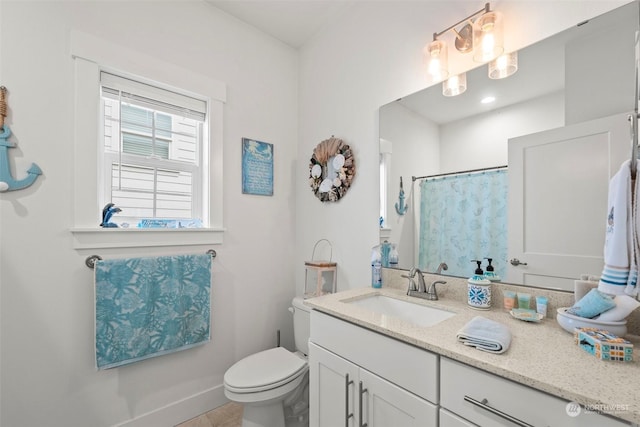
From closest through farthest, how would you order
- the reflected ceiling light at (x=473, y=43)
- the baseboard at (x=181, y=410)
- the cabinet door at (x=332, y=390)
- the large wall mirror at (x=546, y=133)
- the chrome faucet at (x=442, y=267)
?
1. the large wall mirror at (x=546, y=133)
2. the cabinet door at (x=332, y=390)
3. the reflected ceiling light at (x=473, y=43)
4. the chrome faucet at (x=442, y=267)
5. the baseboard at (x=181, y=410)

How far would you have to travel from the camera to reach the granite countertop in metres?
A: 0.59

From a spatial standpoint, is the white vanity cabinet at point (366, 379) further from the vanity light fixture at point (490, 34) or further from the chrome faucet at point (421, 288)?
the vanity light fixture at point (490, 34)

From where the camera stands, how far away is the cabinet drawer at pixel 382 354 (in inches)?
34.0

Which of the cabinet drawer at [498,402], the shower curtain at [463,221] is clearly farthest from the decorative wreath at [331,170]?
the cabinet drawer at [498,402]

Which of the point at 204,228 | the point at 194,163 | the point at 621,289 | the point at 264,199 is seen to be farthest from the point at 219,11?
the point at 621,289

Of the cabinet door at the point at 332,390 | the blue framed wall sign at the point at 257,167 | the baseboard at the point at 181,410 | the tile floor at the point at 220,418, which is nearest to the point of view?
the cabinet door at the point at 332,390

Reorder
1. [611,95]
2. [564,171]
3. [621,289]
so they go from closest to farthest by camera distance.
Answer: [621,289] → [611,95] → [564,171]

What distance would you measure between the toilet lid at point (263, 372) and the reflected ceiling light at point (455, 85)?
1688 mm

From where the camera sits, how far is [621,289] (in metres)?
0.76

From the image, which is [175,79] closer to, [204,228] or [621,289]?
[204,228]

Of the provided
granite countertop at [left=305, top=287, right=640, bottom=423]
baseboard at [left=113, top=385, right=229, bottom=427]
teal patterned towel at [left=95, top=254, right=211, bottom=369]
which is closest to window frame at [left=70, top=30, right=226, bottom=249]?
teal patterned towel at [left=95, top=254, right=211, bottom=369]

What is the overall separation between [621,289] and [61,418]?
2.39m

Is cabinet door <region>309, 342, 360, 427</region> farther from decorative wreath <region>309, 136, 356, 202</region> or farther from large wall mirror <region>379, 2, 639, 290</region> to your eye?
decorative wreath <region>309, 136, 356, 202</region>

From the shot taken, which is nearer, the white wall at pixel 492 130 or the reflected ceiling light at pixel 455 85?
the white wall at pixel 492 130
